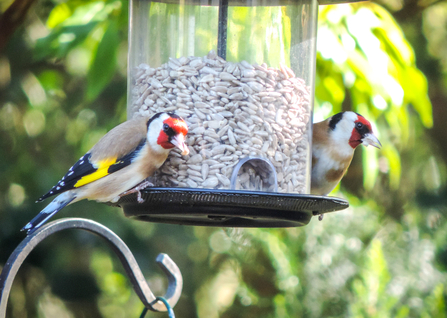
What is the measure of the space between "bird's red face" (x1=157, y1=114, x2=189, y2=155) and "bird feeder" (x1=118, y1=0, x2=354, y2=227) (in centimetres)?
17

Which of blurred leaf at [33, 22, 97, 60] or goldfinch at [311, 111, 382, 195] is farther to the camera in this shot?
blurred leaf at [33, 22, 97, 60]

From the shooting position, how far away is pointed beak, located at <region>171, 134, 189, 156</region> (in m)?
2.66

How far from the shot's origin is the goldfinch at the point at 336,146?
3295 millimetres

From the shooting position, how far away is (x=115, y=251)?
283 centimetres

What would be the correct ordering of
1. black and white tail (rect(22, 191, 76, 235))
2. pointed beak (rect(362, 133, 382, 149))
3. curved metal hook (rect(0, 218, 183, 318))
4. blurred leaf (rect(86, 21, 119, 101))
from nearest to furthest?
1. curved metal hook (rect(0, 218, 183, 318))
2. black and white tail (rect(22, 191, 76, 235))
3. pointed beak (rect(362, 133, 382, 149))
4. blurred leaf (rect(86, 21, 119, 101))

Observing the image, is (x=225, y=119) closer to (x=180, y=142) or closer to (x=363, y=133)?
(x=180, y=142)

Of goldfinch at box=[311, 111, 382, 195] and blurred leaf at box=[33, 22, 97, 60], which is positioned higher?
blurred leaf at box=[33, 22, 97, 60]

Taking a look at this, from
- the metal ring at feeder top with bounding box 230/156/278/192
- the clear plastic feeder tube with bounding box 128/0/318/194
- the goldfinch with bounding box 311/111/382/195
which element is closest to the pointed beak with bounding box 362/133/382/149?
the goldfinch with bounding box 311/111/382/195

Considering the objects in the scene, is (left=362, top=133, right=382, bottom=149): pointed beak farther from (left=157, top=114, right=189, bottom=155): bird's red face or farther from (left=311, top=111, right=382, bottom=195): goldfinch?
(left=157, top=114, right=189, bottom=155): bird's red face

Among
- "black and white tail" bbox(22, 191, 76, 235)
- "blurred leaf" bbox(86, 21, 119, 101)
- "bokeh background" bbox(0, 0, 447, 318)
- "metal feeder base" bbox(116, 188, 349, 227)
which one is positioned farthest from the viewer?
"bokeh background" bbox(0, 0, 447, 318)

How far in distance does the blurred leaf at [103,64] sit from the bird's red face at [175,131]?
104 cm

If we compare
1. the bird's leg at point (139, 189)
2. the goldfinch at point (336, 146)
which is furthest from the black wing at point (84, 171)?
the goldfinch at point (336, 146)

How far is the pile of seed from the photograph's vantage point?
2861 mm

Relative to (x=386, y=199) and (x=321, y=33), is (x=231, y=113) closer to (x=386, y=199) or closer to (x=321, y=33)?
(x=321, y=33)
